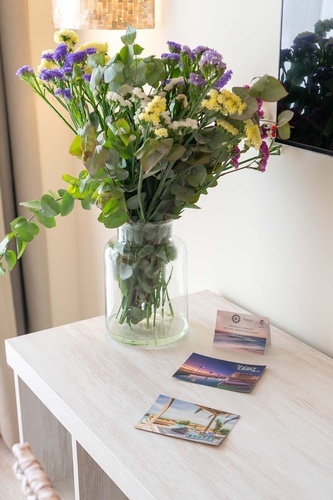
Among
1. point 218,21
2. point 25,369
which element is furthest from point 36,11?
point 25,369

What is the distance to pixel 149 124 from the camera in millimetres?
1155

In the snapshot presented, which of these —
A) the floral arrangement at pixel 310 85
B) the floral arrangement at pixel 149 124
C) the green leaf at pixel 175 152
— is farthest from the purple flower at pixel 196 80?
the floral arrangement at pixel 310 85

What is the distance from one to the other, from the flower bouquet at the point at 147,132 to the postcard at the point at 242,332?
6.4 inches

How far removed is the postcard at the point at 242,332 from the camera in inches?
53.9

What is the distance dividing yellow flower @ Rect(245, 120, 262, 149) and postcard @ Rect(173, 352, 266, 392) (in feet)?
1.31

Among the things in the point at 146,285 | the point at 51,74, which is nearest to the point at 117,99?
the point at 51,74

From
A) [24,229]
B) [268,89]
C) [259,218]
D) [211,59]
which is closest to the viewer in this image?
[211,59]

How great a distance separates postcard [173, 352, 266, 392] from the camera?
4.06 feet

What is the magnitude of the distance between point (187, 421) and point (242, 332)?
309mm

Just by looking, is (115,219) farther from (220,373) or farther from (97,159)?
(220,373)

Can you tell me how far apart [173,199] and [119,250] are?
151 mm

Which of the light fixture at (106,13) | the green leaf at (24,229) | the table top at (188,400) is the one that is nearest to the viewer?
the table top at (188,400)

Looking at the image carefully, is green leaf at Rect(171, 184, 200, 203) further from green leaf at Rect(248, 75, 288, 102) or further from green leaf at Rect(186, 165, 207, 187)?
green leaf at Rect(248, 75, 288, 102)

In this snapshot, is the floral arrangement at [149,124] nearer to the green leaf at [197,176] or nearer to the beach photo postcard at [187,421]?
the green leaf at [197,176]
